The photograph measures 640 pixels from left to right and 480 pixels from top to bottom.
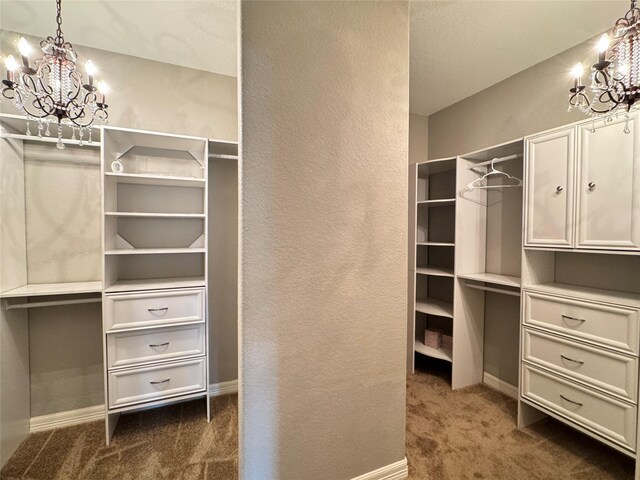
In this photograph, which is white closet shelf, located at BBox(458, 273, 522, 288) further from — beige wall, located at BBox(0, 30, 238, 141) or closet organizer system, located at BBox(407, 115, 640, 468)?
beige wall, located at BBox(0, 30, 238, 141)

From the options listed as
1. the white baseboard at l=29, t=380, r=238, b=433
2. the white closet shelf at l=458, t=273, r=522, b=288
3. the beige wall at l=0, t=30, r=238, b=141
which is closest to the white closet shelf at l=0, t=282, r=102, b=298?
the white baseboard at l=29, t=380, r=238, b=433

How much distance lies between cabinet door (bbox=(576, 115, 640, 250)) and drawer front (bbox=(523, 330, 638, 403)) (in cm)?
63

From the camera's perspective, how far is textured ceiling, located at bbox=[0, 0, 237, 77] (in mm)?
1653

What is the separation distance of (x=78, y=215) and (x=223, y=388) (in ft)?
5.95

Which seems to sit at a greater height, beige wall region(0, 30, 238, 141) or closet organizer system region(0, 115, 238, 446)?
beige wall region(0, 30, 238, 141)

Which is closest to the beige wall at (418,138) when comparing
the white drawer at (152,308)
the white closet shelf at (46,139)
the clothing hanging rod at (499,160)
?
the clothing hanging rod at (499,160)

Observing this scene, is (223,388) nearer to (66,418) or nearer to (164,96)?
(66,418)

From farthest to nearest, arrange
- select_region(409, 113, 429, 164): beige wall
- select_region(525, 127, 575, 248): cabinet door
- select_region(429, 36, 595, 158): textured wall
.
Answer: select_region(409, 113, 429, 164): beige wall, select_region(429, 36, 595, 158): textured wall, select_region(525, 127, 575, 248): cabinet door

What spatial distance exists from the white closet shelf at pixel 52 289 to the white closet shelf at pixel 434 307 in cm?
266

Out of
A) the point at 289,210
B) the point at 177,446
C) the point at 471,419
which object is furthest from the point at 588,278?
the point at 177,446

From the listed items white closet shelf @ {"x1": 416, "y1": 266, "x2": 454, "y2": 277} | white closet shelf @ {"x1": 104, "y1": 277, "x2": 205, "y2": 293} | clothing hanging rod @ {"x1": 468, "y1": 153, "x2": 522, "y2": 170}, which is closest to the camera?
white closet shelf @ {"x1": 104, "y1": 277, "x2": 205, "y2": 293}

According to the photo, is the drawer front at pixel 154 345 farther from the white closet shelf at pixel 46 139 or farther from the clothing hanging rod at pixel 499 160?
the clothing hanging rod at pixel 499 160

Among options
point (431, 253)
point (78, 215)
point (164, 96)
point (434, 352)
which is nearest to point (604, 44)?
point (431, 253)

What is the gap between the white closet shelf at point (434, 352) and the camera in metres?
2.50
